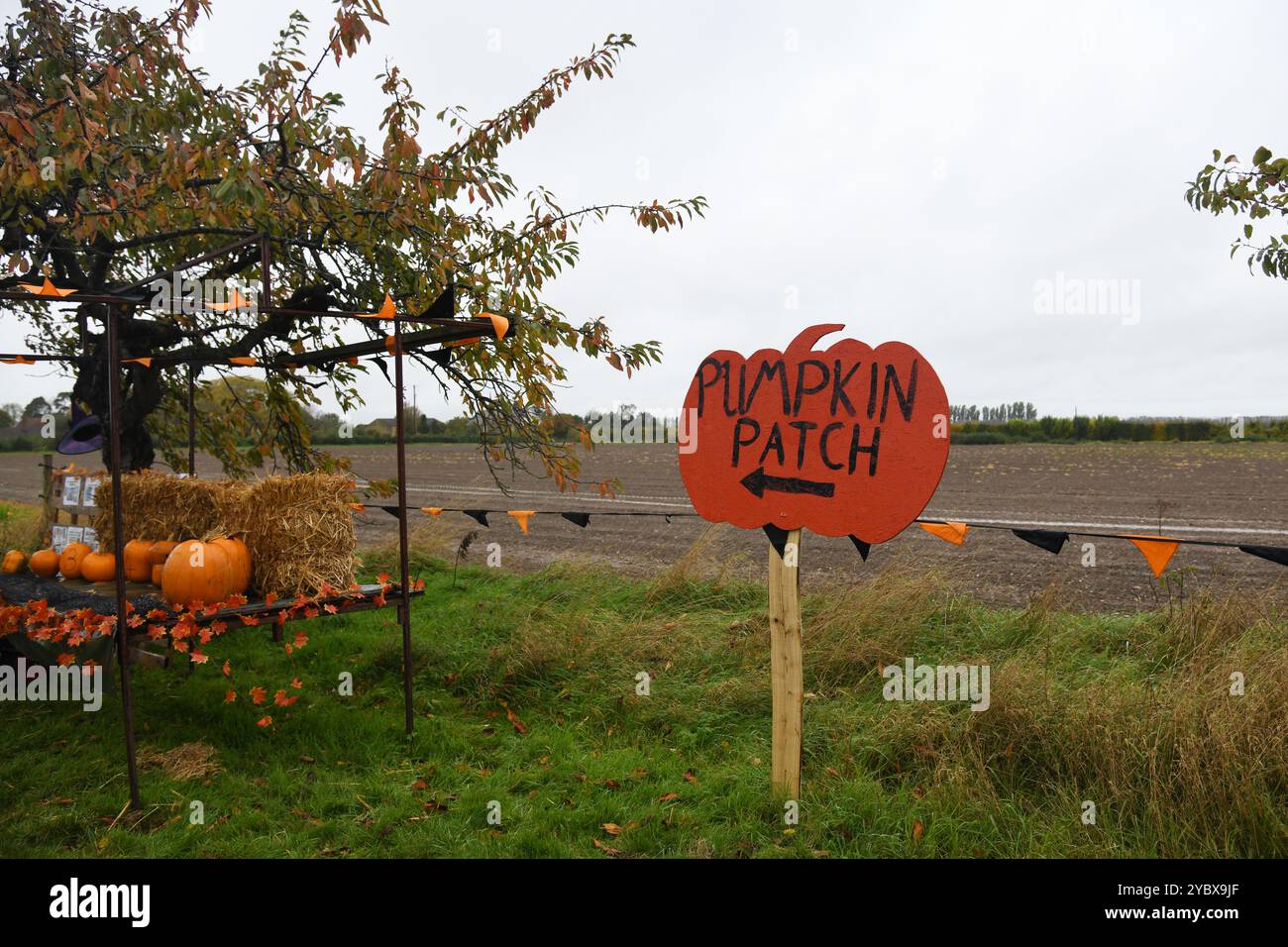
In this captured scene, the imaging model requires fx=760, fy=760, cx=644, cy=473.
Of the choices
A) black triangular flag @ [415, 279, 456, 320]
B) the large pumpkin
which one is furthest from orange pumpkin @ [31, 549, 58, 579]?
black triangular flag @ [415, 279, 456, 320]

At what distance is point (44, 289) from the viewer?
3961 mm

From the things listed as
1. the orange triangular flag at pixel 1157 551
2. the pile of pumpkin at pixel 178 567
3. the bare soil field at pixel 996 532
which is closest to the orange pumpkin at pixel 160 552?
the pile of pumpkin at pixel 178 567

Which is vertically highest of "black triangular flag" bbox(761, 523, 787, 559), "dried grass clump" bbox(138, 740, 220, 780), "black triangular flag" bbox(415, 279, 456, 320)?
"black triangular flag" bbox(415, 279, 456, 320)

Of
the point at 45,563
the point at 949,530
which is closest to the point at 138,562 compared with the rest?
the point at 45,563

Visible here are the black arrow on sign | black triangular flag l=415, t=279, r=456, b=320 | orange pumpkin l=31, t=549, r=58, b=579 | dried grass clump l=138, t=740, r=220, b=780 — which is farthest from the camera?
orange pumpkin l=31, t=549, r=58, b=579

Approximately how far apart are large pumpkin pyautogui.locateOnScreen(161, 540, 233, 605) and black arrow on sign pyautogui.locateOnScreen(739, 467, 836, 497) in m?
3.43

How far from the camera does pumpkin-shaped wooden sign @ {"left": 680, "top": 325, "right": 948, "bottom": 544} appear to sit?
3.39m

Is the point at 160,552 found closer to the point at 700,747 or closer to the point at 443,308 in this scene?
the point at 443,308

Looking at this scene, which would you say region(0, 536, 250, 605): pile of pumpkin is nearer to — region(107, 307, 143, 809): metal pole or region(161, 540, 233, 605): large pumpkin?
region(161, 540, 233, 605): large pumpkin

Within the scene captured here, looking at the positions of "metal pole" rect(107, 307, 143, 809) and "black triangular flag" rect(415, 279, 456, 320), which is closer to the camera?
"metal pole" rect(107, 307, 143, 809)

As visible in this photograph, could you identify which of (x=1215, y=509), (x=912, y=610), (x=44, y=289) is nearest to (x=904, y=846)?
(x=912, y=610)

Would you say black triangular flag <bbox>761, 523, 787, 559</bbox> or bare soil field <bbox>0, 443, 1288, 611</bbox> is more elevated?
black triangular flag <bbox>761, 523, 787, 559</bbox>

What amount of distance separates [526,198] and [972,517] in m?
13.1
